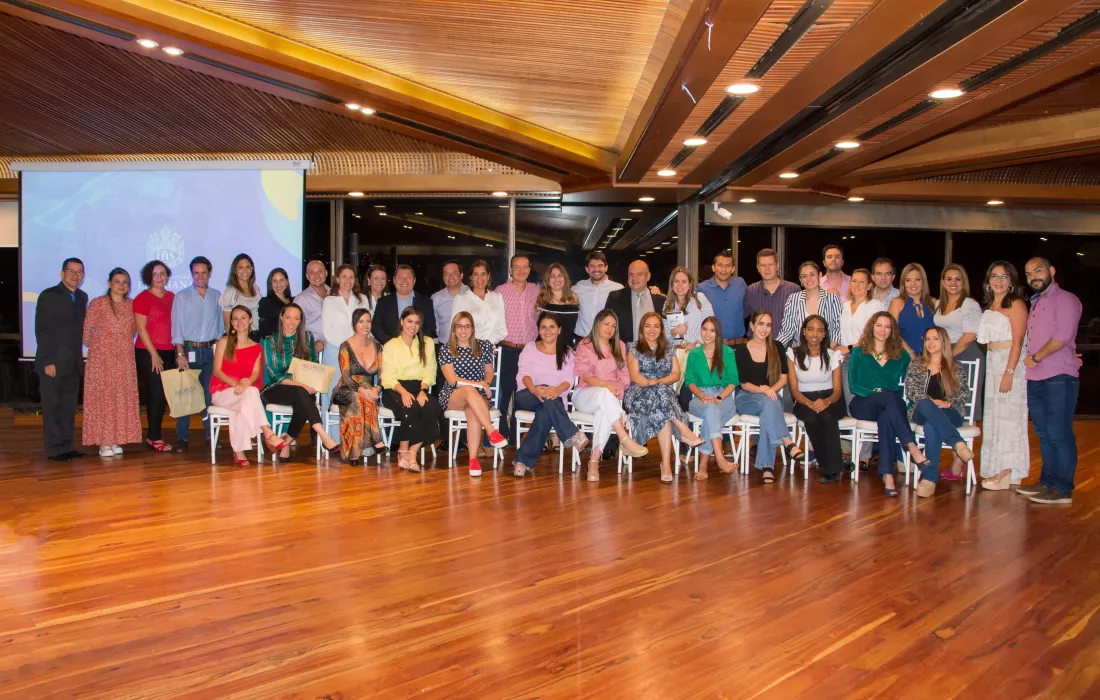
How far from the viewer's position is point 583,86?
6133 millimetres

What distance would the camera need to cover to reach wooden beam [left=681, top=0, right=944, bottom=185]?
3867mm

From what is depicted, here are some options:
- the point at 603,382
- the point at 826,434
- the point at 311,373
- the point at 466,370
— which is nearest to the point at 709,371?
the point at 603,382

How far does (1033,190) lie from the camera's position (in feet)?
31.7

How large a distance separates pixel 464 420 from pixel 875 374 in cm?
277

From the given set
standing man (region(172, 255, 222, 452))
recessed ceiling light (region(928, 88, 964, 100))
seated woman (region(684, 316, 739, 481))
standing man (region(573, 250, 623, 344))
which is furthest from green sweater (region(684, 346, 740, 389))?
standing man (region(172, 255, 222, 452))

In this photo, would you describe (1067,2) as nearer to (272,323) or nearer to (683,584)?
(683,584)

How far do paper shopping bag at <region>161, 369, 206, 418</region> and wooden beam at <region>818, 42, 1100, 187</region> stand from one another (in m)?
5.35

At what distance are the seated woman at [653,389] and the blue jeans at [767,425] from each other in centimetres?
41

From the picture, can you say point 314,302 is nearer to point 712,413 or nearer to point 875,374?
point 712,413

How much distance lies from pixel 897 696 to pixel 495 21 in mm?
3647

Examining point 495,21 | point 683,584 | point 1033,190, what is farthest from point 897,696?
point 1033,190

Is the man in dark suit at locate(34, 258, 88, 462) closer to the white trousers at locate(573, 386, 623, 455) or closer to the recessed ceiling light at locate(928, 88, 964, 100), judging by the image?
the white trousers at locate(573, 386, 623, 455)

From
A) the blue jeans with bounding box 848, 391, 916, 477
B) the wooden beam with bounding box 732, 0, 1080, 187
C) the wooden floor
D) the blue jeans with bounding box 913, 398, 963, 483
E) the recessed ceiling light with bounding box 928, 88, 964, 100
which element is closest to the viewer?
the wooden floor

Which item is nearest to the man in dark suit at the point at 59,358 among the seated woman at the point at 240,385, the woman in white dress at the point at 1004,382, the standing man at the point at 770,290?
the seated woman at the point at 240,385
